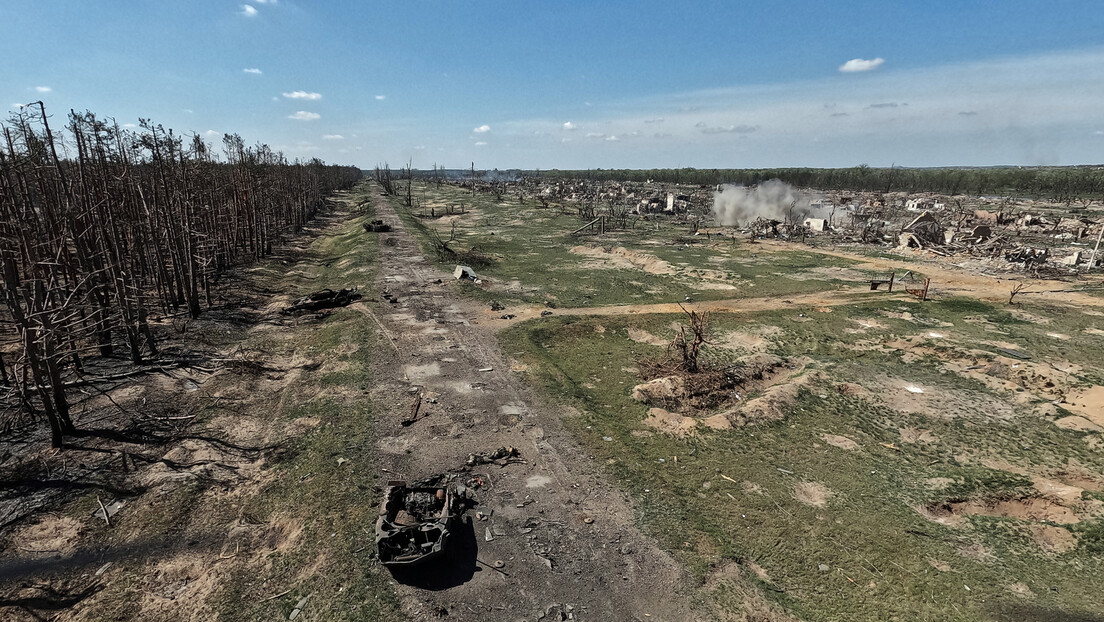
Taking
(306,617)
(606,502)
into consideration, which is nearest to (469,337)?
(606,502)

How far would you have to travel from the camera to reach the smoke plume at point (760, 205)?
54500mm

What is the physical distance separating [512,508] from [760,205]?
5705 centimetres

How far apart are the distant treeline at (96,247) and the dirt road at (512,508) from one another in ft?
24.6

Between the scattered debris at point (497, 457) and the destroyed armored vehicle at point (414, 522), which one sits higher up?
the destroyed armored vehicle at point (414, 522)

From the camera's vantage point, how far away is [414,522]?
9.00 meters

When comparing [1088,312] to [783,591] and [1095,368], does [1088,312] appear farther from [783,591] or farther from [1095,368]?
[783,591]

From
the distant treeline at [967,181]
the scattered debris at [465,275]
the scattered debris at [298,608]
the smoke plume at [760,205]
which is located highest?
the distant treeline at [967,181]

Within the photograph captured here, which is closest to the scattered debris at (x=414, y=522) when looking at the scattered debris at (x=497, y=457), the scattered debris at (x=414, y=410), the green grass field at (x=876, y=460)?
the scattered debris at (x=497, y=457)

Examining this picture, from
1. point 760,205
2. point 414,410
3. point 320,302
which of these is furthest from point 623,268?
point 760,205

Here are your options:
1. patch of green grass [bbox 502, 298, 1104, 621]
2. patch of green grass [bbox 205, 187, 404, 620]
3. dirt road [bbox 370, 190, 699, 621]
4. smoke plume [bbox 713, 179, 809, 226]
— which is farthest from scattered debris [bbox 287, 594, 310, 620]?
smoke plume [bbox 713, 179, 809, 226]

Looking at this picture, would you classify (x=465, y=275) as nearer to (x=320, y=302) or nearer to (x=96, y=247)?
(x=320, y=302)

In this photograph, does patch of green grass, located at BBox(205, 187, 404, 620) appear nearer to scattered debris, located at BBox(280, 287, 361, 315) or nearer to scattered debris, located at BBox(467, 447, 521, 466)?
scattered debris, located at BBox(467, 447, 521, 466)

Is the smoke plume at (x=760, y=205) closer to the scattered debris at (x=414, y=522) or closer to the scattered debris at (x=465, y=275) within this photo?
the scattered debris at (x=465, y=275)

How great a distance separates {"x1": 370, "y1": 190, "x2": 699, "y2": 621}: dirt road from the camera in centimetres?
754
